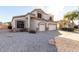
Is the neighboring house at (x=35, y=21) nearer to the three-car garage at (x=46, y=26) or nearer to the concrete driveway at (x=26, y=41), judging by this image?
the three-car garage at (x=46, y=26)

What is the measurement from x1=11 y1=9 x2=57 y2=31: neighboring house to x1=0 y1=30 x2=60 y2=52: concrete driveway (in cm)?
22

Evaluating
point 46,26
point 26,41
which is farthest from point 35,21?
point 26,41

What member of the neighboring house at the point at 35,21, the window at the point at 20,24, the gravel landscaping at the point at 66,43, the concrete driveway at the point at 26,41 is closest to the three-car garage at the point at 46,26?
the neighboring house at the point at 35,21

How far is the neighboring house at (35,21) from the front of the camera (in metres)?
3.89

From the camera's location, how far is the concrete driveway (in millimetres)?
3328

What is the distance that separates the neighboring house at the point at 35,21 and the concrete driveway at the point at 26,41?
0.72ft

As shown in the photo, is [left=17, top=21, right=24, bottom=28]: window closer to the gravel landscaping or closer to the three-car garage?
the three-car garage

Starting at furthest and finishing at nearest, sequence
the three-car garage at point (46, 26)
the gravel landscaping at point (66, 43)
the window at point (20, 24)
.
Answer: the three-car garage at point (46, 26)
the window at point (20, 24)
the gravel landscaping at point (66, 43)

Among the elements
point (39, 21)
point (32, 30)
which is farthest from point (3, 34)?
point (39, 21)

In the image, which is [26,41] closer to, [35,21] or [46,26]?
[35,21]

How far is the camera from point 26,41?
153 inches
